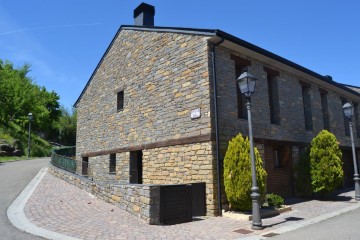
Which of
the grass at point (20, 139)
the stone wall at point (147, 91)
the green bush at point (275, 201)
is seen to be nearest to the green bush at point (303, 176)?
the green bush at point (275, 201)

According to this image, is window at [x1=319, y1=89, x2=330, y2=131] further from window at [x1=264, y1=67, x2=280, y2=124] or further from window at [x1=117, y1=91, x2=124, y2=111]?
window at [x1=117, y1=91, x2=124, y2=111]

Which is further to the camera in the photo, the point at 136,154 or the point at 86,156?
the point at 86,156

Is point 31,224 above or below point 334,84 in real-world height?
below

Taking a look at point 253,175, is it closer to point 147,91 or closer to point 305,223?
point 305,223

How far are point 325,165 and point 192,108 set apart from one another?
5.72m

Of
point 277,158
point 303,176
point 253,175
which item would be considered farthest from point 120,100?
point 253,175

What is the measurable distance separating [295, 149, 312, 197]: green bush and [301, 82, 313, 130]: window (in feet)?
7.28

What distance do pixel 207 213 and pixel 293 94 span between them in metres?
6.94

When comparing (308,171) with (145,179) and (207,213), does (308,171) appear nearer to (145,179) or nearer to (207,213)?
(207,213)

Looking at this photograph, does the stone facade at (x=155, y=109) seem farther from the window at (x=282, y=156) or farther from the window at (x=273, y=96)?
the window at (x=282, y=156)

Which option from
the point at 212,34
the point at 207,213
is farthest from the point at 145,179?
the point at 212,34

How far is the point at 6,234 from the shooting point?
6.38 metres

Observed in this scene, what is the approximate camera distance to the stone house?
984 centimetres

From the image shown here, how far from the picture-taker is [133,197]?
875 centimetres
